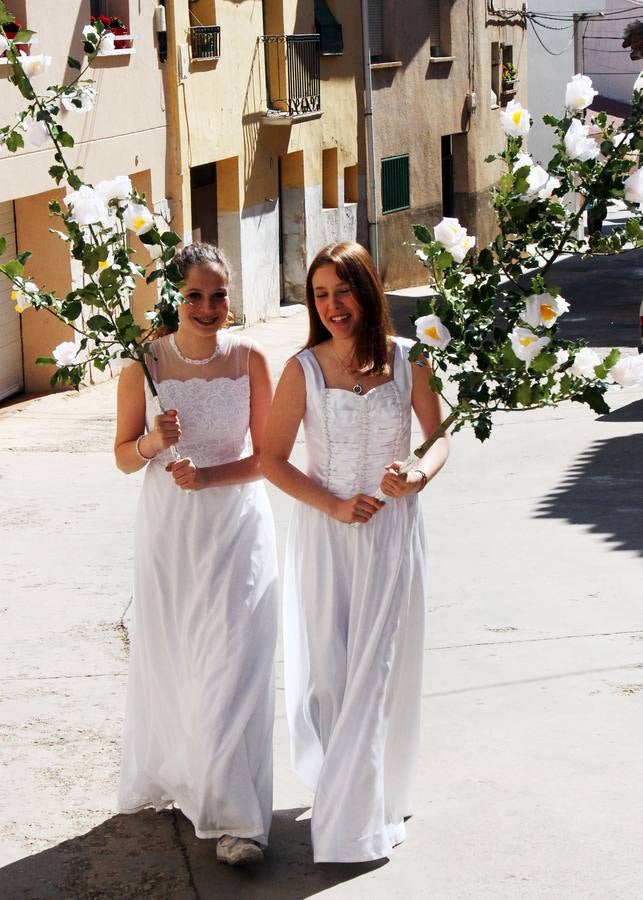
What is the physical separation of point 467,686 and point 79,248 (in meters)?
2.97

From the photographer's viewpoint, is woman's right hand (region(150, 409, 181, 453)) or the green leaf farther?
woman's right hand (region(150, 409, 181, 453))

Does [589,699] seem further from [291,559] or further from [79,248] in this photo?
[79,248]

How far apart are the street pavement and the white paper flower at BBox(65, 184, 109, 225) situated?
6.52 feet

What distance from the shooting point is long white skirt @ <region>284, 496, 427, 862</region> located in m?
4.59

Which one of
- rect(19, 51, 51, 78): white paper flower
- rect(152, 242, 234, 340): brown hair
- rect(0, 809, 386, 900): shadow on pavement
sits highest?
rect(19, 51, 51, 78): white paper flower

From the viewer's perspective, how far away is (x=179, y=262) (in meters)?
4.67

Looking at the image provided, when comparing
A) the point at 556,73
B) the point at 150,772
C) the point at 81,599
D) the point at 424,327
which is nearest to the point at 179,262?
the point at 424,327

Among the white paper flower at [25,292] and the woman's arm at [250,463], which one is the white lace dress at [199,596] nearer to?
the woman's arm at [250,463]

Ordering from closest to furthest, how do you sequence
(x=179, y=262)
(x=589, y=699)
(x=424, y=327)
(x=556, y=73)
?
(x=424, y=327)
(x=179, y=262)
(x=589, y=699)
(x=556, y=73)

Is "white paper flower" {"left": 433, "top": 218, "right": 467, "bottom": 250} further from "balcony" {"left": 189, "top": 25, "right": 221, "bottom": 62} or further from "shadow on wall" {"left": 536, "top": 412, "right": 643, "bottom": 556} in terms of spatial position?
"balcony" {"left": 189, "top": 25, "right": 221, "bottom": 62}

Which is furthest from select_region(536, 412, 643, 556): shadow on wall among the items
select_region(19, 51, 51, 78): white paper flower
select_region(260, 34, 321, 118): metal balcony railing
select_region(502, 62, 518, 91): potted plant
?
select_region(502, 62, 518, 91): potted plant

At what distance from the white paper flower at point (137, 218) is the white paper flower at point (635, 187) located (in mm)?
1407

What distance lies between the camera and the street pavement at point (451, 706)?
462cm

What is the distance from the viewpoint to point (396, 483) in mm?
4496
